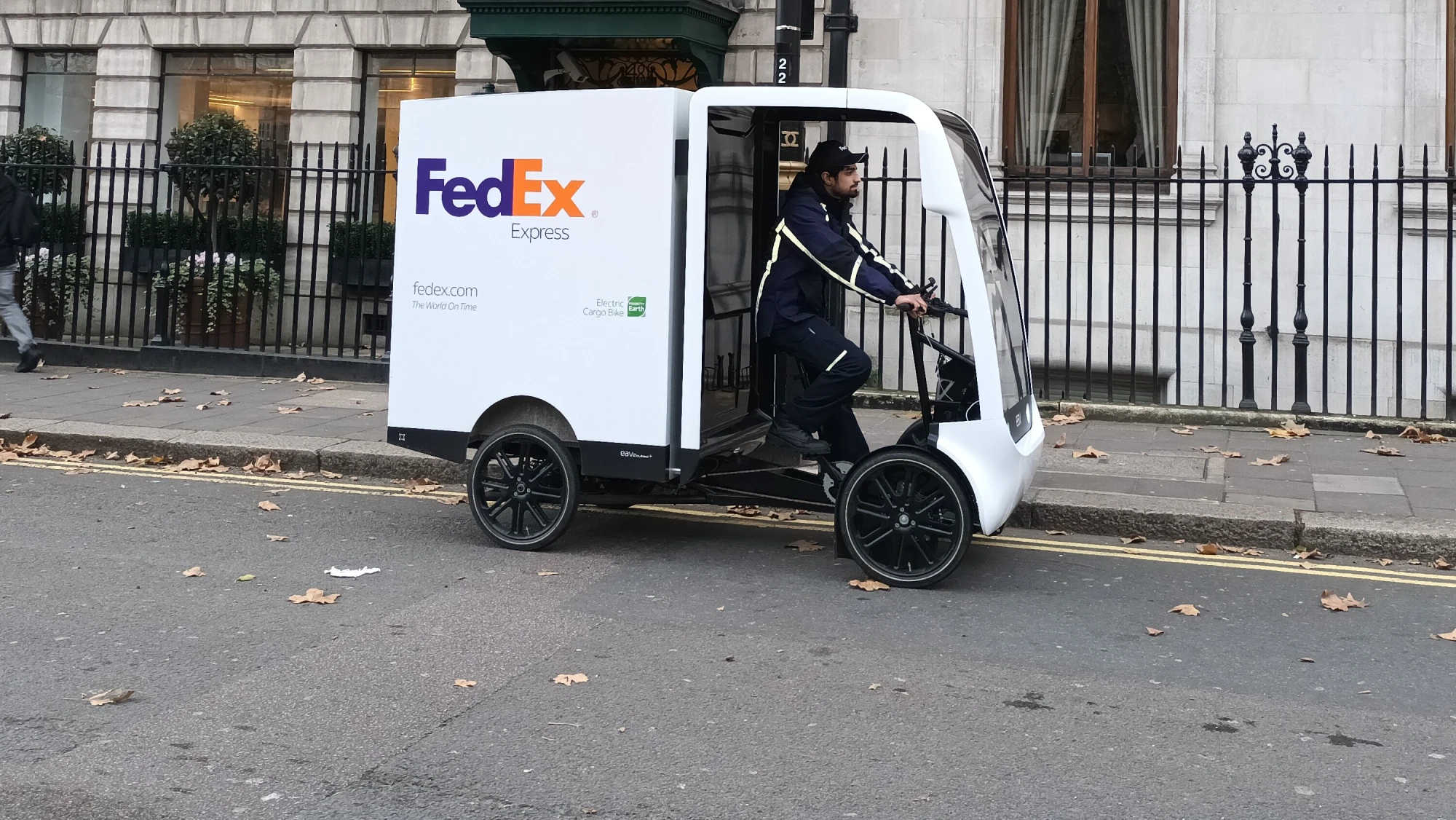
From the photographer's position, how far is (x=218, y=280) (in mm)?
13516

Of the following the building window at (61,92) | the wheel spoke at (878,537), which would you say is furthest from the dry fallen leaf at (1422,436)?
the building window at (61,92)

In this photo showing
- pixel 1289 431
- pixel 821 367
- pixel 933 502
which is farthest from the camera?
pixel 1289 431

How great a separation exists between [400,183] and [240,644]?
2.47m

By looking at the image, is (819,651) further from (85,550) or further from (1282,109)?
A: (1282,109)

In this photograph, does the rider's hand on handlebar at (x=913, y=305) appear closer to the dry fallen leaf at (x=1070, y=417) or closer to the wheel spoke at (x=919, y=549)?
the wheel spoke at (x=919, y=549)

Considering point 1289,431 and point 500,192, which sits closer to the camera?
point 500,192

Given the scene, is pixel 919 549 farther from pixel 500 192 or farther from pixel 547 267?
pixel 500 192

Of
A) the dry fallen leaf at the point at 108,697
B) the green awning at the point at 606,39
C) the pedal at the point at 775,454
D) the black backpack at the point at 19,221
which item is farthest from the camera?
the green awning at the point at 606,39

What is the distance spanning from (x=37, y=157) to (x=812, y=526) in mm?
11919

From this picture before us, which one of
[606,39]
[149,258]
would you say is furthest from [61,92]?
[606,39]

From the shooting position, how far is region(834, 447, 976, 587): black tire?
6.05m

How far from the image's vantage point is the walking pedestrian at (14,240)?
1248 cm

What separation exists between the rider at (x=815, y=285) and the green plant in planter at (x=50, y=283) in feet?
31.0

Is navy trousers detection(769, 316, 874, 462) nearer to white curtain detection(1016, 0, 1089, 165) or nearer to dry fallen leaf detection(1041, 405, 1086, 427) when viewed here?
dry fallen leaf detection(1041, 405, 1086, 427)
